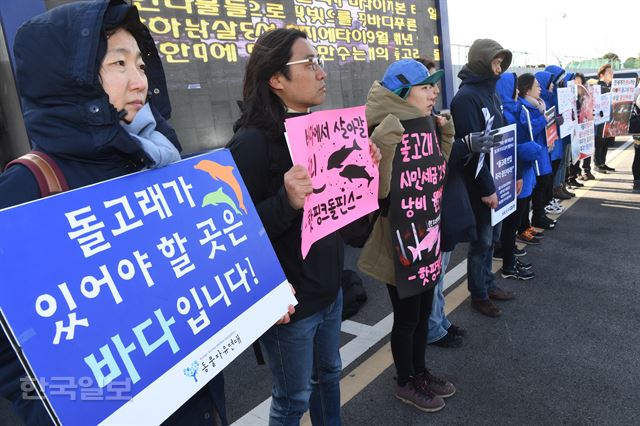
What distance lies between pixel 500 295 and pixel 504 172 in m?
1.12

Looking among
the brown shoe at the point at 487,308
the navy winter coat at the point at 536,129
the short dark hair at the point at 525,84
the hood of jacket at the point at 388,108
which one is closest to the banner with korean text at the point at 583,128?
the navy winter coat at the point at 536,129

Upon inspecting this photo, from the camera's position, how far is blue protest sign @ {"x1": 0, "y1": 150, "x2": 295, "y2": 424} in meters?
0.84

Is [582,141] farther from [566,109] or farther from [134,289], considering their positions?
[134,289]

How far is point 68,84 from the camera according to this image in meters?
1.01

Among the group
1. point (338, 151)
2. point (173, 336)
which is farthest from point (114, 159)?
point (338, 151)

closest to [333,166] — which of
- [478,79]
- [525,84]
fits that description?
[478,79]

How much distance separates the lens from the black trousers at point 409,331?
7.88ft

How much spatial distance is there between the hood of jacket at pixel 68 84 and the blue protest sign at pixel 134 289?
0.42 ft

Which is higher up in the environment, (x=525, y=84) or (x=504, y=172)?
(x=525, y=84)

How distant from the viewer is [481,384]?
267 cm

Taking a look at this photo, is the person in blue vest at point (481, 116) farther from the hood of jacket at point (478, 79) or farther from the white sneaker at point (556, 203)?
the white sneaker at point (556, 203)

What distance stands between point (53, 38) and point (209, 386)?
1.05m

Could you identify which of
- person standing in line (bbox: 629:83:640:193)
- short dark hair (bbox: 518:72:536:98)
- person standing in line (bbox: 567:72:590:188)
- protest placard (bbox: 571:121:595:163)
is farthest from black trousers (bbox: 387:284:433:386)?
person standing in line (bbox: 629:83:640:193)

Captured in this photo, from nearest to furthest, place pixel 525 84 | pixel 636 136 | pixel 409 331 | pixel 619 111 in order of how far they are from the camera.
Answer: pixel 409 331
pixel 525 84
pixel 636 136
pixel 619 111
